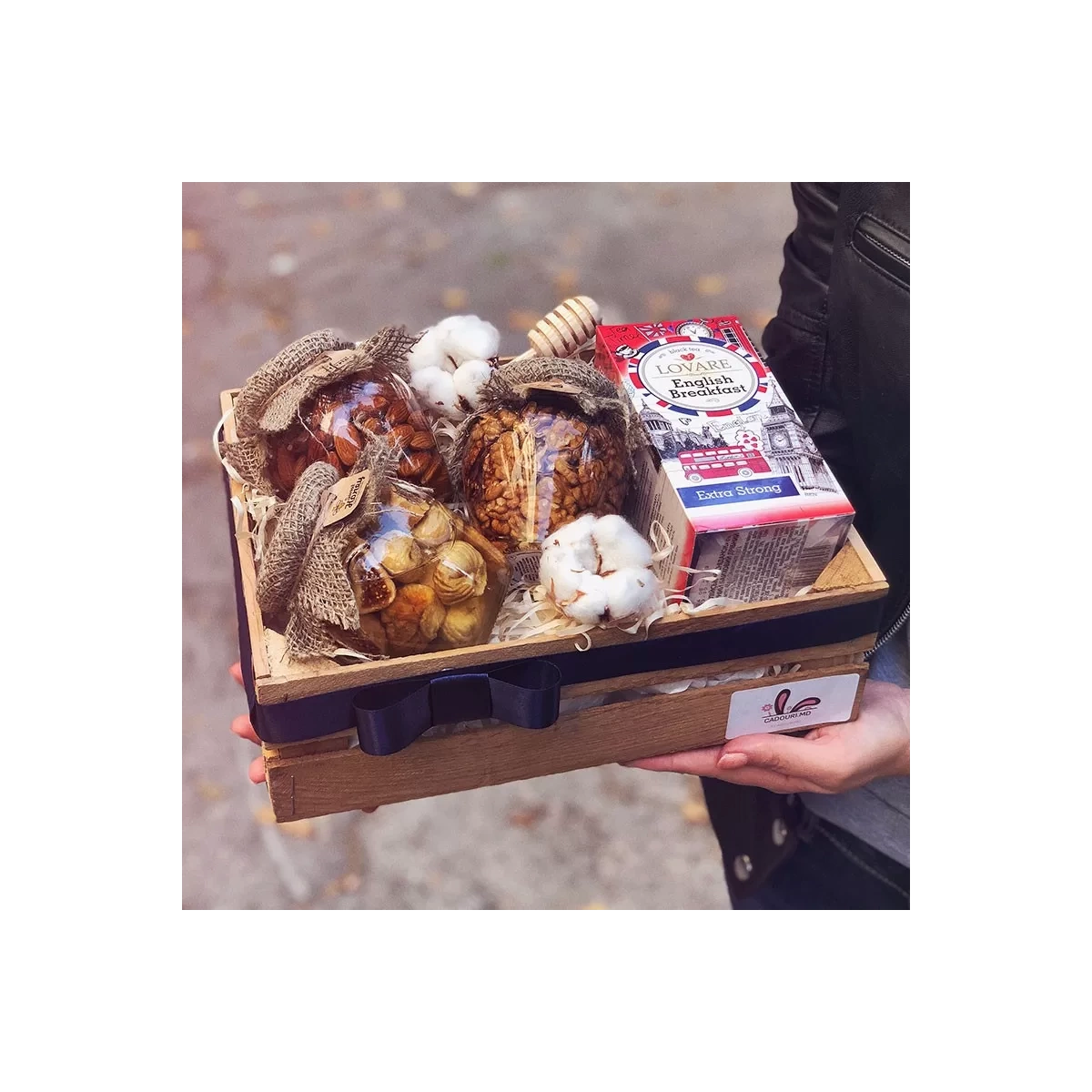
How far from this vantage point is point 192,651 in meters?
2.63

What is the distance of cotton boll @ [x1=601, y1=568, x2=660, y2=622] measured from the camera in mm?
1181

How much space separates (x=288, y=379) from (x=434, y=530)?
31 cm

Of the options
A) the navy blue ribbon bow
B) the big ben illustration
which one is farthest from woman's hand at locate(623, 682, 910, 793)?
the big ben illustration

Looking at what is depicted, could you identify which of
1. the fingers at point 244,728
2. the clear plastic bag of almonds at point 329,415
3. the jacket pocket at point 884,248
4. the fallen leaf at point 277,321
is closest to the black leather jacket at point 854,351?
the jacket pocket at point 884,248

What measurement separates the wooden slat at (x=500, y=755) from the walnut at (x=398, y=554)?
26 centimetres

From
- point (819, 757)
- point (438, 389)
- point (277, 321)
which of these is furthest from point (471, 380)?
point (277, 321)

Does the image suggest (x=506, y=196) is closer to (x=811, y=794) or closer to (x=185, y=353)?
(x=185, y=353)

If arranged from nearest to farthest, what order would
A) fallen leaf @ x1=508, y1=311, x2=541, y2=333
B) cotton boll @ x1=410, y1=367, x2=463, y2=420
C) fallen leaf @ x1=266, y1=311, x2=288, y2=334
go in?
1. cotton boll @ x1=410, y1=367, x2=463, y2=420
2. fallen leaf @ x1=508, y1=311, x2=541, y2=333
3. fallen leaf @ x1=266, y1=311, x2=288, y2=334

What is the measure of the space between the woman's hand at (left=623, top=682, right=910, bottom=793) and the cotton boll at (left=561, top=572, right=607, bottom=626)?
0.35 m

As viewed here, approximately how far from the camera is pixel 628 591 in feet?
3.87

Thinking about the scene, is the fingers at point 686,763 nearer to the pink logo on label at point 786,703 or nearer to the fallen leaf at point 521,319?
the pink logo on label at point 786,703

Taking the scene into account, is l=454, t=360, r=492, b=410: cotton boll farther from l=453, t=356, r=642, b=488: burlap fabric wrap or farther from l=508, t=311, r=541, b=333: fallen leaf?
l=508, t=311, r=541, b=333: fallen leaf

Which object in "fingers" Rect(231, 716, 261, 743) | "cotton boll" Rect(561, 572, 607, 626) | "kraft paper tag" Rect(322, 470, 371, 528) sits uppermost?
"kraft paper tag" Rect(322, 470, 371, 528)

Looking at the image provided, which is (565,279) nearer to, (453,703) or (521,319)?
(521,319)
